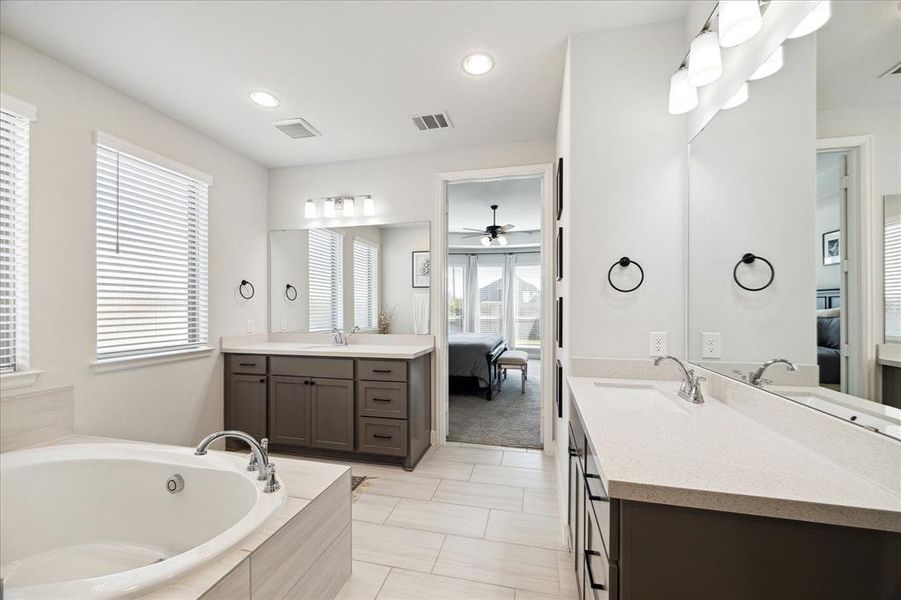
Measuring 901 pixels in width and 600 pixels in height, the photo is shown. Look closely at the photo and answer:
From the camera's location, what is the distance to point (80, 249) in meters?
1.95

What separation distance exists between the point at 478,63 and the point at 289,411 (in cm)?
266

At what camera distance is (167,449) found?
1622 millimetres

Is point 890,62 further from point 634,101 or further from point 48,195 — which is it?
point 48,195

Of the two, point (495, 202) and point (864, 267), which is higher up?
point (495, 202)

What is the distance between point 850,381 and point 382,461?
2577mm

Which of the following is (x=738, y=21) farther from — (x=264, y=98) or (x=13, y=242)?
(x=13, y=242)

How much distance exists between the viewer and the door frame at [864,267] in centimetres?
73

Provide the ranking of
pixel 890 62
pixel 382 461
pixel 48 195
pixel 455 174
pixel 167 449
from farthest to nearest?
pixel 455 174
pixel 382 461
pixel 48 195
pixel 167 449
pixel 890 62

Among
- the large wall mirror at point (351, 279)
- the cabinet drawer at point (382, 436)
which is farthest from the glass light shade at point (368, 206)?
the cabinet drawer at point (382, 436)

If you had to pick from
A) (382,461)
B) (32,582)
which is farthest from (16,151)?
(382,461)

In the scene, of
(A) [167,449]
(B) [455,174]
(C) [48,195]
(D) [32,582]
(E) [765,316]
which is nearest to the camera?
(E) [765,316]

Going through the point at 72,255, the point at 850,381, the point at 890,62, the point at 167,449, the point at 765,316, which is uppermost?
the point at 890,62

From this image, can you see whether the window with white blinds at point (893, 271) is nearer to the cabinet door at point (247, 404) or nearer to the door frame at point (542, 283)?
the door frame at point (542, 283)

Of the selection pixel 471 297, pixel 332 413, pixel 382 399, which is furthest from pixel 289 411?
pixel 471 297
